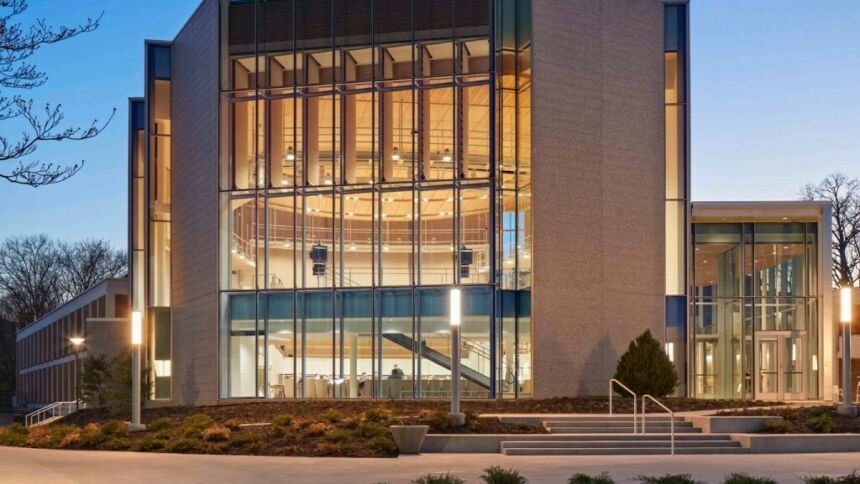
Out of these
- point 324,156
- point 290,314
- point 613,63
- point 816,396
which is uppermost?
point 613,63

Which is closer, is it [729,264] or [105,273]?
[729,264]

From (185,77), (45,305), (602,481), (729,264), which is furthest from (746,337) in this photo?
(45,305)

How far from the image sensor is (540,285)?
31891mm

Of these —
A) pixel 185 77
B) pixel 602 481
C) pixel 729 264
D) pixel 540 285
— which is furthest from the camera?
pixel 185 77

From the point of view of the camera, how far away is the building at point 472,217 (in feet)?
105

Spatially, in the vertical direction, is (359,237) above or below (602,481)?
above

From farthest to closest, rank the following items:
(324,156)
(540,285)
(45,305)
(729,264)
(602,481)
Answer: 1. (45,305)
2. (729,264)
3. (324,156)
4. (540,285)
5. (602,481)

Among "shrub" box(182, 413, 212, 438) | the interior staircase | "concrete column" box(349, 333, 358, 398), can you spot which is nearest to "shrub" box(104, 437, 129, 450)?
"shrub" box(182, 413, 212, 438)

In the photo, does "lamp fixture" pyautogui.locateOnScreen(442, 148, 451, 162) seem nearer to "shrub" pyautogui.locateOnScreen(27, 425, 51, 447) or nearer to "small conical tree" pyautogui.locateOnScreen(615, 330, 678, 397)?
"small conical tree" pyautogui.locateOnScreen(615, 330, 678, 397)

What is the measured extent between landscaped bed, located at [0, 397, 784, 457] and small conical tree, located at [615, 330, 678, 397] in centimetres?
61

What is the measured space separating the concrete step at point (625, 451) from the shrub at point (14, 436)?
427 inches

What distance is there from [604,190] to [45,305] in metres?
75.1

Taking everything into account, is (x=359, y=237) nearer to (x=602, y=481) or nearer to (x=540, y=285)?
(x=540, y=285)

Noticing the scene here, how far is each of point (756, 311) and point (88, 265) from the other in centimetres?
7542
